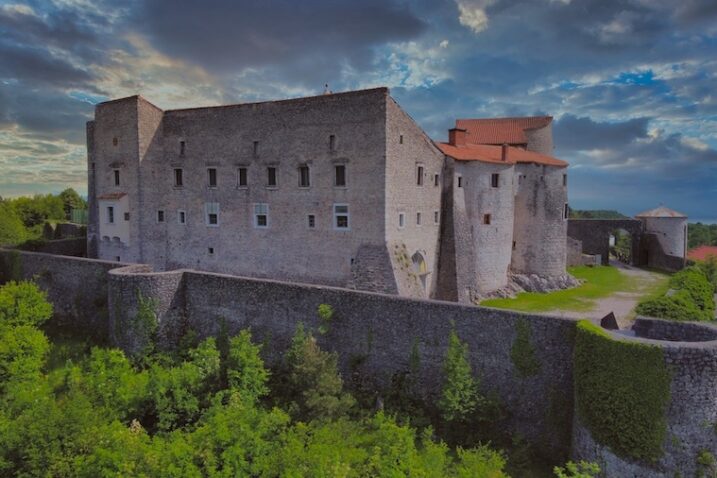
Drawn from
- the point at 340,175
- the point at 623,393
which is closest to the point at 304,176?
the point at 340,175

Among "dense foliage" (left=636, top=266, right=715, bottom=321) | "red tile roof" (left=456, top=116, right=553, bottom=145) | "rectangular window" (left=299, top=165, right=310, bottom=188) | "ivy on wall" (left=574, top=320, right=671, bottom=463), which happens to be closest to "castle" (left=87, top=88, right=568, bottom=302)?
"rectangular window" (left=299, top=165, right=310, bottom=188)

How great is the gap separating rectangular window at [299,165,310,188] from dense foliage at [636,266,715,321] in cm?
1598

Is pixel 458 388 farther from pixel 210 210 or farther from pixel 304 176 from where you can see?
pixel 210 210

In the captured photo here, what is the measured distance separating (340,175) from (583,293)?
17315 mm

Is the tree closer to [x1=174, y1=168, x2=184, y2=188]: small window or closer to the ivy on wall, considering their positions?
the ivy on wall

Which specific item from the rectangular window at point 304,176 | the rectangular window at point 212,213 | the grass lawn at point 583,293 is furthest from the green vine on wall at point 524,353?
the rectangular window at point 212,213

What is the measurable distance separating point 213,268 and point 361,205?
33.2 feet

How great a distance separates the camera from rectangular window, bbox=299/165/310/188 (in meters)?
22.8

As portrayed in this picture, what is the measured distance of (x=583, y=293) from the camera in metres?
28.2

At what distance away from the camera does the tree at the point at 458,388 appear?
13.0 m

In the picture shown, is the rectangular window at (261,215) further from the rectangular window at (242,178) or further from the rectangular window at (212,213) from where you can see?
the rectangular window at (212,213)

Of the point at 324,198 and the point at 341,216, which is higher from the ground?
the point at 324,198

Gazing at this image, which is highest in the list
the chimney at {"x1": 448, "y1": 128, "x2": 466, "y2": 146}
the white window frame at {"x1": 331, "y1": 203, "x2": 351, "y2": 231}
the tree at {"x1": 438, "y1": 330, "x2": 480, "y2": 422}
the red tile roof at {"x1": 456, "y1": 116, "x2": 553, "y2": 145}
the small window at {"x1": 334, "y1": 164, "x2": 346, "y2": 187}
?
the red tile roof at {"x1": 456, "y1": 116, "x2": 553, "y2": 145}

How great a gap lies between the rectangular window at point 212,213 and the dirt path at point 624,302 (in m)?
17.9
